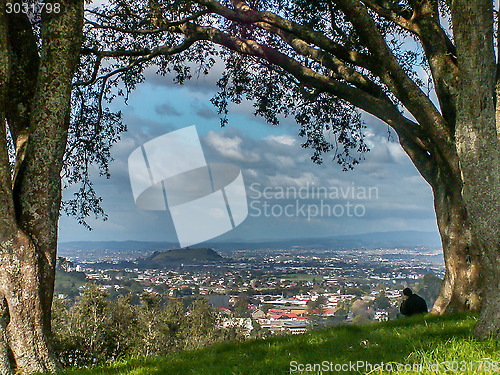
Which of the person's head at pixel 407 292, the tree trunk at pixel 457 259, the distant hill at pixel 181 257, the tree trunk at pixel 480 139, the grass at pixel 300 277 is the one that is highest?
the tree trunk at pixel 480 139

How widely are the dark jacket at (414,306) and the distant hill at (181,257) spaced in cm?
2625

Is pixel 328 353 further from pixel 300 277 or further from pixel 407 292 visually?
pixel 300 277

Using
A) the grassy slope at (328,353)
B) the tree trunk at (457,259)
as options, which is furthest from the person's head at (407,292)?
the grassy slope at (328,353)

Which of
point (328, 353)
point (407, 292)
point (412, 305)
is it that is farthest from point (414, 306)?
point (328, 353)

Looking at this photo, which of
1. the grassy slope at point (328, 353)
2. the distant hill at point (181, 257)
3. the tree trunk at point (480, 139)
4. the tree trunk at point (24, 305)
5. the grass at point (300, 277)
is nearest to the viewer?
→ the grassy slope at point (328, 353)

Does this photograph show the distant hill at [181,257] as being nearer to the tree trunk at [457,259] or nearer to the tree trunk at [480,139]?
the tree trunk at [457,259]

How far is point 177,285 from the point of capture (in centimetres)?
2802

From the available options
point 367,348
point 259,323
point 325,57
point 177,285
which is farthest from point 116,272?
point 367,348

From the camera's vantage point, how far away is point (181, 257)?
117ft

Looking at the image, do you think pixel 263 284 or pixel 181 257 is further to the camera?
pixel 181 257

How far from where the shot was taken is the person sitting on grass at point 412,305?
9.40m

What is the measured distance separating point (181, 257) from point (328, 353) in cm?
3154

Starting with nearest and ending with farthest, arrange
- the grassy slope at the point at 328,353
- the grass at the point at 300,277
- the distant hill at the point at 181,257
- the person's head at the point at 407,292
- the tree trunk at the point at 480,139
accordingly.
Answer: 1. the grassy slope at the point at 328,353
2. the tree trunk at the point at 480,139
3. the person's head at the point at 407,292
4. the grass at the point at 300,277
5. the distant hill at the point at 181,257

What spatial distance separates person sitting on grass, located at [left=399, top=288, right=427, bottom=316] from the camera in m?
9.40
